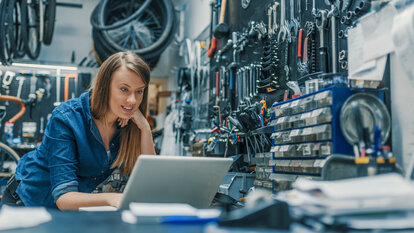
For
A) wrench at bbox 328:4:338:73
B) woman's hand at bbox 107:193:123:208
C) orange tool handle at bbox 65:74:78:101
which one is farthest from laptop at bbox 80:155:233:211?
orange tool handle at bbox 65:74:78:101

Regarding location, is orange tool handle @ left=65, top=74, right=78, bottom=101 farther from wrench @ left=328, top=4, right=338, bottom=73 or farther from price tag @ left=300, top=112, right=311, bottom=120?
price tag @ left=300, top=112, right=311, bottom=120

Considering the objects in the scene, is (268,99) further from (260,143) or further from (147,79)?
(147,79)

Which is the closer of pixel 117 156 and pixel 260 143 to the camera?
pixel 117 156

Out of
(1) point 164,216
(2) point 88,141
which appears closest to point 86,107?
(2) point 88,141

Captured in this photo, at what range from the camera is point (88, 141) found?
1.58 meters

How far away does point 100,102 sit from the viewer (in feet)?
5.33

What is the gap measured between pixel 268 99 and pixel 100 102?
0.92 meters

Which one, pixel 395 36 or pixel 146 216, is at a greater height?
pixel 395 36

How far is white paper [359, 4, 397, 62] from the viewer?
1098mm

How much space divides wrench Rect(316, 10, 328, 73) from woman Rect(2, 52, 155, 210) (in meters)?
0.75

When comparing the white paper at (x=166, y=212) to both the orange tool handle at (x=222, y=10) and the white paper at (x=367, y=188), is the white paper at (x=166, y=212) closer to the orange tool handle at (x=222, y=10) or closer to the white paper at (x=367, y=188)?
the white paper at (x=367, y=188)

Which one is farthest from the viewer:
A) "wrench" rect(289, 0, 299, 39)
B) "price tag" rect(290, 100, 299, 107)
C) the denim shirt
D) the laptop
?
"wrench" rect(289, 0, 299, 39)

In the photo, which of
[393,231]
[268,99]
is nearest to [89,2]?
[268,99]

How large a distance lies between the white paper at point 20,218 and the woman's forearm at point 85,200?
1.38ft
